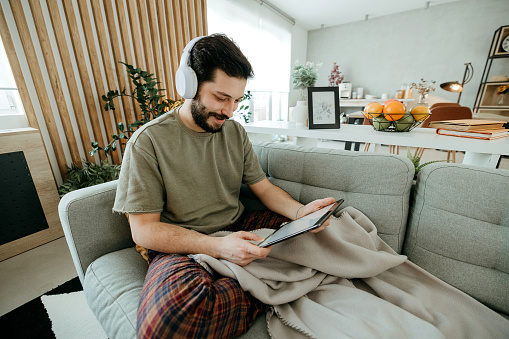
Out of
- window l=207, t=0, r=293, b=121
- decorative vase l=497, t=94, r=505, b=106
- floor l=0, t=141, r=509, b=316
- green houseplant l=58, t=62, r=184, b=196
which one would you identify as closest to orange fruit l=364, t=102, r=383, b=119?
green houseplant l=58, t=62, r=184, b=196

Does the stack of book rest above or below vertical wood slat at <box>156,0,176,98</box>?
below

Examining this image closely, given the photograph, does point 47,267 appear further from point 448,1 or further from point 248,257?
point 448,1

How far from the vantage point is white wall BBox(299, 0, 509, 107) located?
439 cm

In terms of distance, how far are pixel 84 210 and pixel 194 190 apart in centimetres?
43

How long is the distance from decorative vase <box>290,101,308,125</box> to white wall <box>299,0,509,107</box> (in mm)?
4766

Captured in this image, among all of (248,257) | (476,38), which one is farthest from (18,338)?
(476,38)

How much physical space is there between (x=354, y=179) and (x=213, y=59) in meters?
0.80

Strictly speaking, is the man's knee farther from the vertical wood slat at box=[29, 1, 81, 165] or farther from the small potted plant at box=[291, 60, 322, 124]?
the vertical wood slat at box=[29, 1, 81, 165]

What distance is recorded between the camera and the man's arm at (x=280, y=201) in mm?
980

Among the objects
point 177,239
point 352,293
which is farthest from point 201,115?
point 352,293

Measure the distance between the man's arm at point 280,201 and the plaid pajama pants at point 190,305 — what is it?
41cm

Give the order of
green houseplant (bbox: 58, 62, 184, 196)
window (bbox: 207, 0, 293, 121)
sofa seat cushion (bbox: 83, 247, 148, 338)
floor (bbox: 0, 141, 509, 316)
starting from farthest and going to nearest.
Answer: window (bbox: 207, 0, 293, 121) → green houseplant (bbox: 58, 62, 184, 196) → floor (bbox: 0, 141, 509, 316) → sofa seat cushion (bbox: 83, 247, 148, 338)

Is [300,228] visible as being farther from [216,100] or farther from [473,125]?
[473,125]

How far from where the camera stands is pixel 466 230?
0.80 meters
